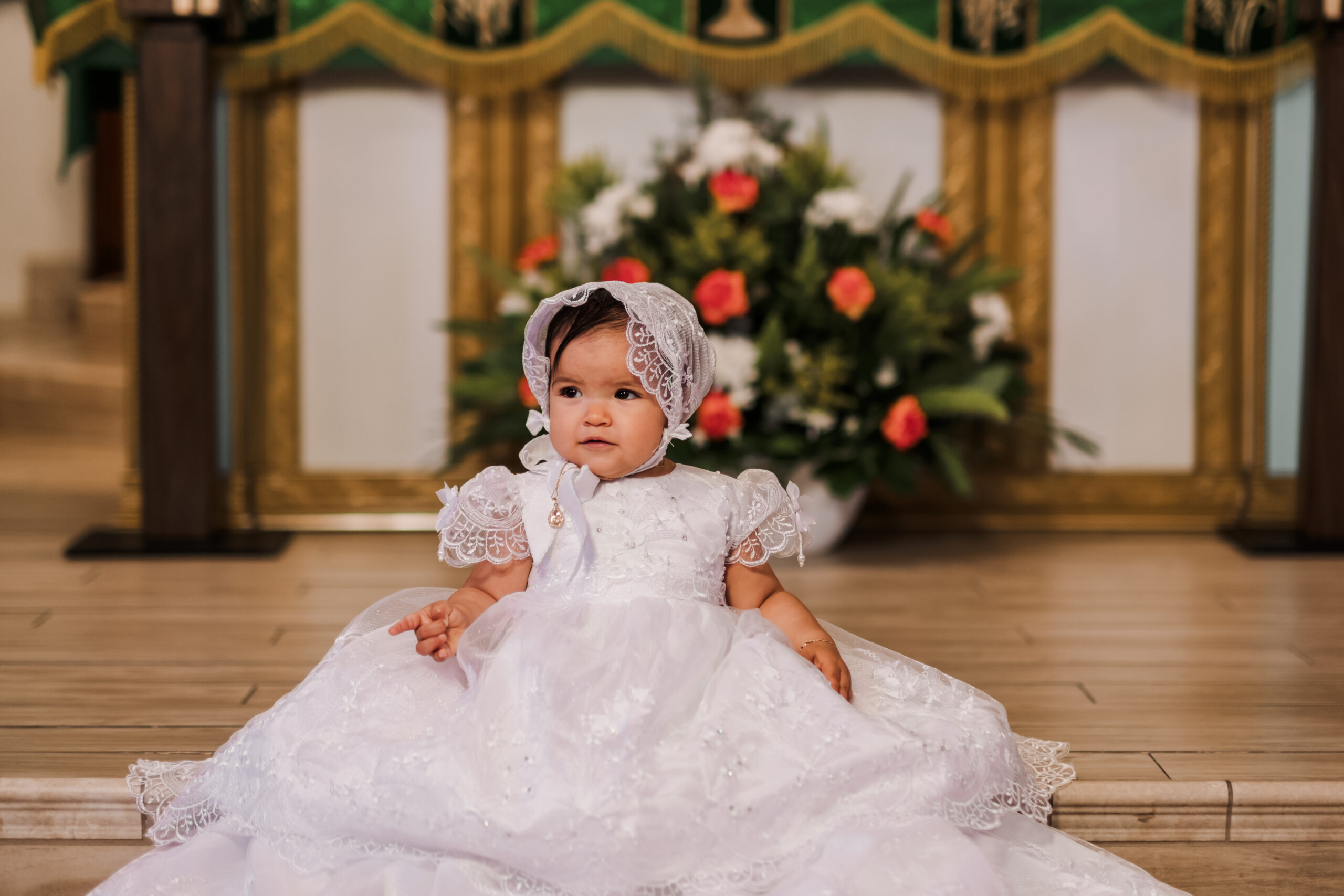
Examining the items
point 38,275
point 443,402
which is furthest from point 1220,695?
point 38,275

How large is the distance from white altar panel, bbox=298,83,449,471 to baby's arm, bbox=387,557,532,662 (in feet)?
7.68

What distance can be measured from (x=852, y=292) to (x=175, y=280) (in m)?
2.05

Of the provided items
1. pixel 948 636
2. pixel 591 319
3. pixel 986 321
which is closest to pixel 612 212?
pixel 986 321

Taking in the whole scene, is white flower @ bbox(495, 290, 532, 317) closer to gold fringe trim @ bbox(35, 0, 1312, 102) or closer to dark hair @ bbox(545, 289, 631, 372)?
gold fringe trim @ bbox(35, 0, 1312, 102)

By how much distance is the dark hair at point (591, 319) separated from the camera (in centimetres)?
222

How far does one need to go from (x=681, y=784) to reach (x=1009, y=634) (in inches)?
63.1

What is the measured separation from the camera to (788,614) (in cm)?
230

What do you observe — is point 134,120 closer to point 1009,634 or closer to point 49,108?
point 1009,634

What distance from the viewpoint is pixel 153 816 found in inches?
88.8

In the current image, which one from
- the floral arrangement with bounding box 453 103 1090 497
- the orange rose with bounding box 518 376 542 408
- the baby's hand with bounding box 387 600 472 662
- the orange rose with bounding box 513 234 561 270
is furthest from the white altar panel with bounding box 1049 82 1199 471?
the baby's hand with bounding box 387 600 472 662

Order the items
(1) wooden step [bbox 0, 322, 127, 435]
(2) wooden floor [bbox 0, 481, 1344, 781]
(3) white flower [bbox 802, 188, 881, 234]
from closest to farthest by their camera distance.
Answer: (2) wooden floor [bbox 0, 481, 1344, 781] → (3) white flower [bbox 802, 188, 881, 234] → (1) wooden step [bbox 0, 322, 127, 435]

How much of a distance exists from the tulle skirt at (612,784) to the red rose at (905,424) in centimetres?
183

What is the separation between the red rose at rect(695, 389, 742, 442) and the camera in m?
3.91

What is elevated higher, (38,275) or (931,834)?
(38,275)
